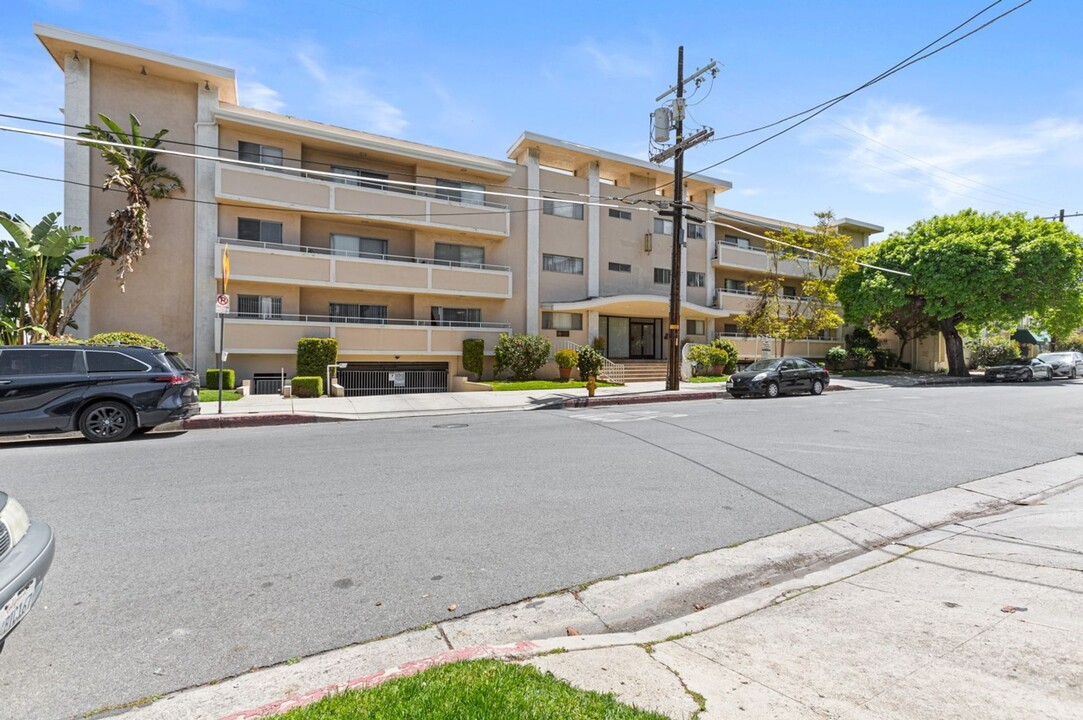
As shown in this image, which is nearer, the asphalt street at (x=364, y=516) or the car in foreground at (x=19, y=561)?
the car in foreground at (x=19, y=561)

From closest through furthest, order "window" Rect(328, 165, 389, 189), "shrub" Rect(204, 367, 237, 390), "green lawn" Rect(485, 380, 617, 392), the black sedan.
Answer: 1. "shrub" Rect(204, 367, 237, 390)
2. the black sedan
3. "green lawn" Rect(485, 380, 617, 392)
4. "window" Rect(328, 165, 389, 189)

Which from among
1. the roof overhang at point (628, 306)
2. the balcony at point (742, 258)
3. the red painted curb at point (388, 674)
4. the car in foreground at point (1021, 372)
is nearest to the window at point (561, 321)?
the roof overhang at point (628, 306)

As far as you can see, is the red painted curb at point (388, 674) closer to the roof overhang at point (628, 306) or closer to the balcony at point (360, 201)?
the balcony at point (360, 201)

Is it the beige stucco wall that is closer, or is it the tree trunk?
the beige stucco wall

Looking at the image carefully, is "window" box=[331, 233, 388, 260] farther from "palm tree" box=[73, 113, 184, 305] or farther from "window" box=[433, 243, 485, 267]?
"palm tree" box=[73, 113, 184, 305]

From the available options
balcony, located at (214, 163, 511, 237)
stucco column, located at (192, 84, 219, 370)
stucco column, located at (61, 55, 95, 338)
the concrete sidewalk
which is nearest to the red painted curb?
the concrete sidewalk

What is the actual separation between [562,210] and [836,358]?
18.9 meters

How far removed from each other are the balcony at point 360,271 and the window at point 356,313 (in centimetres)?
136

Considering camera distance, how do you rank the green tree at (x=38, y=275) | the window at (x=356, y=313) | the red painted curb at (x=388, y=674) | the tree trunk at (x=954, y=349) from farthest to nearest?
the tree trunk at (x=954, y=349) → the window at (x=356, y=313) → the green tree at (x=38, y=275) → the red painted curb at (x=388, y=674)

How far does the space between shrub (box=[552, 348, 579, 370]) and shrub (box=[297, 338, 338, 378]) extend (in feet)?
30.3

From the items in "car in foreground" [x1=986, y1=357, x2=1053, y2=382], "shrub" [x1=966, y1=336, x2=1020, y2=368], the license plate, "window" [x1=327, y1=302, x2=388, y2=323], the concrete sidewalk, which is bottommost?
the concrete sidewalk

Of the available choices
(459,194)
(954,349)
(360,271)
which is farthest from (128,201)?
(954,349)

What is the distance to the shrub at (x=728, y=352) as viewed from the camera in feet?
91.0

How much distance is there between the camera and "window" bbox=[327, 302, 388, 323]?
22.2 meters
